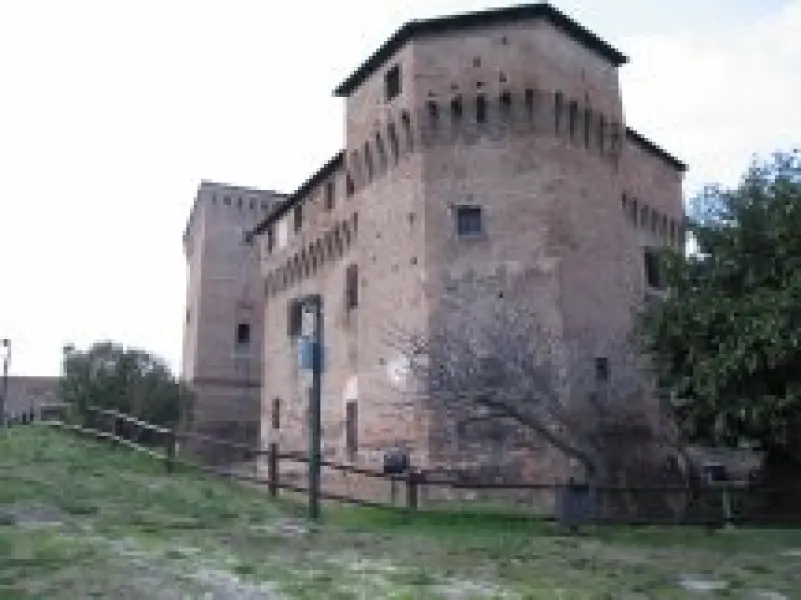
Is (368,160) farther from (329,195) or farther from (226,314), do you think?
(226,314)

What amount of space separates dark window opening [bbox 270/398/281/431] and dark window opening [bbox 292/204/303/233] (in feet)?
18.9

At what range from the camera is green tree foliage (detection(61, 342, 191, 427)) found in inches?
1045

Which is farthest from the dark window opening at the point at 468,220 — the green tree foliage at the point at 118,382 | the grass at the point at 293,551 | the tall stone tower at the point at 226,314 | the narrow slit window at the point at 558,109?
the tall stone tower at the point at 226,314

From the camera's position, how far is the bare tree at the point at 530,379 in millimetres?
18922

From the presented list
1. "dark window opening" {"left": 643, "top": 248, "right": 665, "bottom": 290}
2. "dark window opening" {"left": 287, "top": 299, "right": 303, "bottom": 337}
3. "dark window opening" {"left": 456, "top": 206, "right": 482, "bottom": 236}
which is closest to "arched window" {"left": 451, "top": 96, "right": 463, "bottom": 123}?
"dark window opening" {"left": 456, "top": 206, "right": 482, "bottom": 236}

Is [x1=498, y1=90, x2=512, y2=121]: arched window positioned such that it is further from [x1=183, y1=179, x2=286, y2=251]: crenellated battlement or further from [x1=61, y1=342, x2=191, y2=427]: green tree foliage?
[x1=183, y1=179, x2=286, y2=251]: crenellated battlement

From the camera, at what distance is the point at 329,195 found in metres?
28.1

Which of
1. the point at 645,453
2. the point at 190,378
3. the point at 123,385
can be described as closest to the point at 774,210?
the point at 645,453

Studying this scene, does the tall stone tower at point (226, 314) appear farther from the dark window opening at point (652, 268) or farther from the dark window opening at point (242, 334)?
the dark window opening at point (652, 268)

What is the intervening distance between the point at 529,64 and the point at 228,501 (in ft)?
43.8

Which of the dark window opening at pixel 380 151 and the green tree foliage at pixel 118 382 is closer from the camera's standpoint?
the dark window opening at pixel 380 151

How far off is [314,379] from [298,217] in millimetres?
18290

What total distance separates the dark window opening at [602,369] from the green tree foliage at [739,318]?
2.33 m

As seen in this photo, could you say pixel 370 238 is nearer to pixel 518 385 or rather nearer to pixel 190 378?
pixel 518 385
